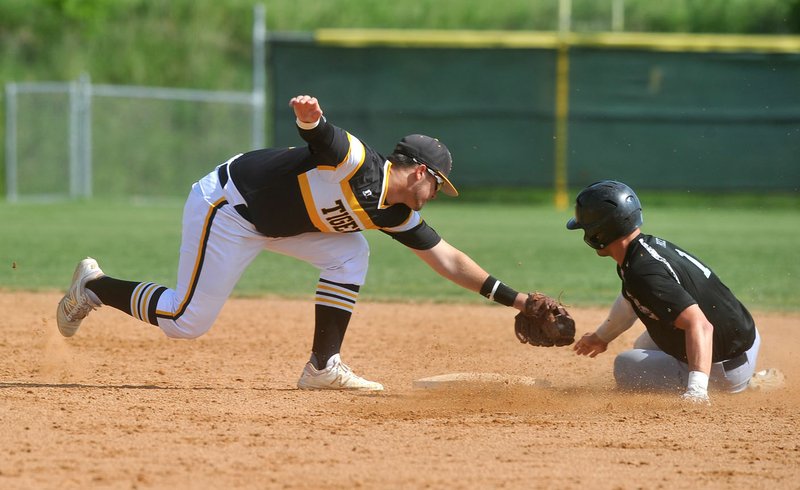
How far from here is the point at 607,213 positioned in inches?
193

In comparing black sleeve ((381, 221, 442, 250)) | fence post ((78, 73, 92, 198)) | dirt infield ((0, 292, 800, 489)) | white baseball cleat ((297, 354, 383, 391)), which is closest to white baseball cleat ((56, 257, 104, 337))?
dirt infield ((0, 292, 800, 489))

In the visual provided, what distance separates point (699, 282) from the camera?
5000mm

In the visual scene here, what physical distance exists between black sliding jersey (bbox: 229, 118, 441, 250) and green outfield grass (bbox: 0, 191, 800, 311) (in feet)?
12.7

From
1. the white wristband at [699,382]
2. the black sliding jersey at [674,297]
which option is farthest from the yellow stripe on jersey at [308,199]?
the white wristband at [699,382]

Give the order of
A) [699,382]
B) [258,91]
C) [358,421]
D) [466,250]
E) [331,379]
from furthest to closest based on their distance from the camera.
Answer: [258,91]
[466,250]
[331,379]
[699,382]
[358,421]

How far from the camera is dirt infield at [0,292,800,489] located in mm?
3652

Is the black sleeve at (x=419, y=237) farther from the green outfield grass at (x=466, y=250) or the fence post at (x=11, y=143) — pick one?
the fence post at (x=11, y=143)

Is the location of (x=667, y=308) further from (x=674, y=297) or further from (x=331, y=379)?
(x=331, y=379)

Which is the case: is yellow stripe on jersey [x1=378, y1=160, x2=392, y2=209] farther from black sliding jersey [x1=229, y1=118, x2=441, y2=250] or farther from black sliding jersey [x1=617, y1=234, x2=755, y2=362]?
black sliding jersey [x1=617, y1=234, x2=755, y2=362]

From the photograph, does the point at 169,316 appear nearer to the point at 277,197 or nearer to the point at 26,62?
the point at 277,197

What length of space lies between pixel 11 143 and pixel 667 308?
1685 centimetres

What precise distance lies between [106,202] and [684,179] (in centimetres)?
1027

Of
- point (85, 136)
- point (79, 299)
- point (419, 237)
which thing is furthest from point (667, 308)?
point (85, 136)

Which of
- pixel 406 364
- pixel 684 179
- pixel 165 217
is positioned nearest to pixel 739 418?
pixel 406 364
